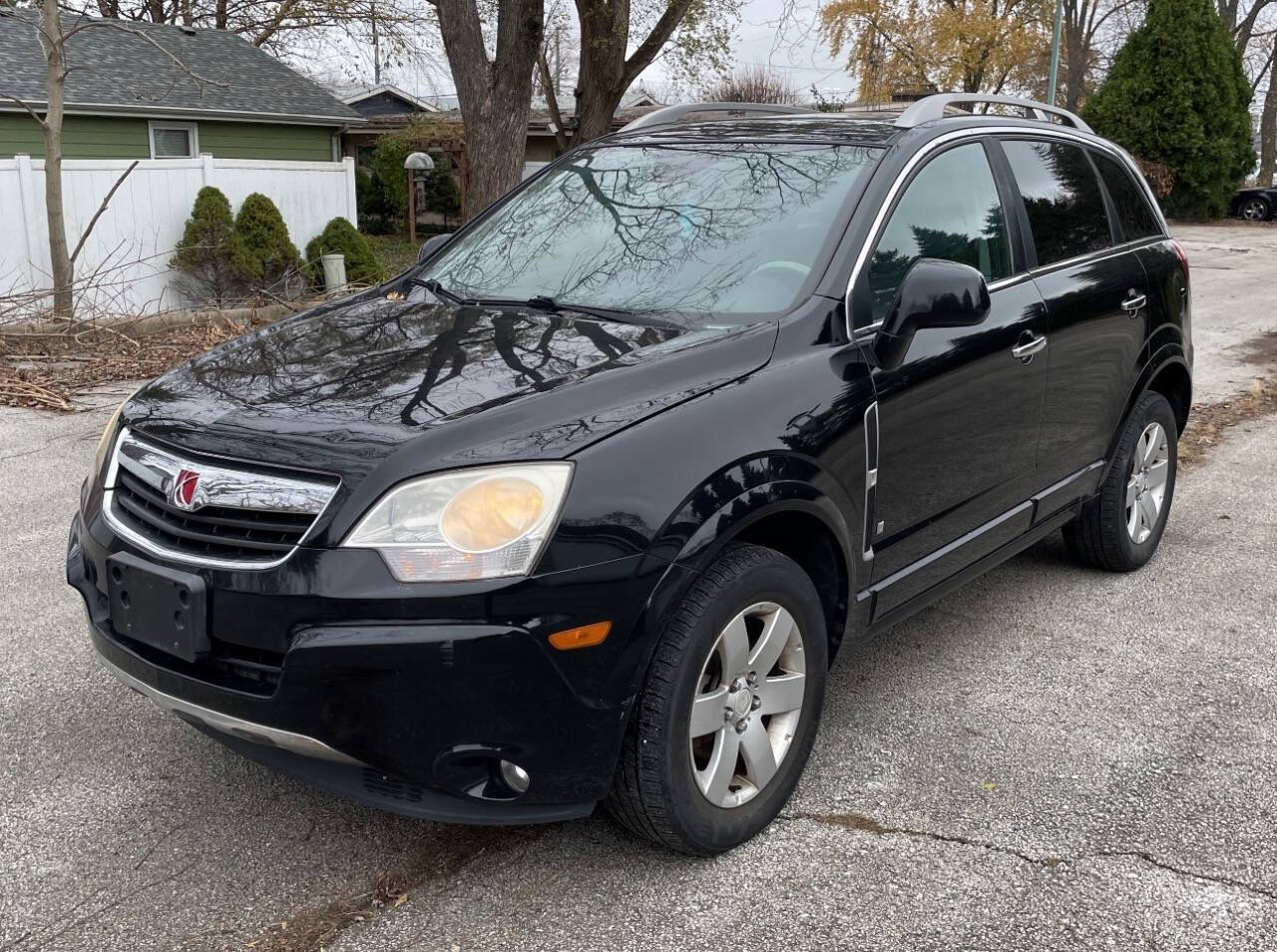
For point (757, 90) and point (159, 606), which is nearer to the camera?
point (159, 606)

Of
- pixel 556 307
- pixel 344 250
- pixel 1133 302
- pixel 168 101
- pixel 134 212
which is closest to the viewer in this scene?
pixel 556 307

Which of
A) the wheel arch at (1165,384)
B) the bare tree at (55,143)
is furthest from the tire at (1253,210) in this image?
the wheel arch at (1165,384)

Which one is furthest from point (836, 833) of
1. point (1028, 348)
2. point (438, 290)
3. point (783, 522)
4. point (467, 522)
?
point (438, 290)

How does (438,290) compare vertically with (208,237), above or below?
above

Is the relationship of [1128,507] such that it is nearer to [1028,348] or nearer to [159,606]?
[1028,348]

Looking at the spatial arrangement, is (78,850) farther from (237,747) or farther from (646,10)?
(646,10)

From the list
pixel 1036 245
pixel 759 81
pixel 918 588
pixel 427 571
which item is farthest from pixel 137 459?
pixel 759 81

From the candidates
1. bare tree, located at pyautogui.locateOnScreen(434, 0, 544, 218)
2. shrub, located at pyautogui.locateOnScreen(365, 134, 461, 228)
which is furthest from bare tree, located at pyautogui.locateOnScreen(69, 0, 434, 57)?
bare tree, located at pyautogui.locateOnScreen(434, 0, 544, 218)

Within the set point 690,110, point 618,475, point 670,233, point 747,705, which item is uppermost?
point 690,110

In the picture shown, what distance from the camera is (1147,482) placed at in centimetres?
519

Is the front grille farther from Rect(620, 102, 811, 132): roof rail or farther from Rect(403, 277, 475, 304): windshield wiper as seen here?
Rect(620, 102, 811, 132): roof rail

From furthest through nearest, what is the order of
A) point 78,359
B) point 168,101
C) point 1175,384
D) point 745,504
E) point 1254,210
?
point 1254,210, point 168,101, point 78,359, point 1175,384, point 745,504

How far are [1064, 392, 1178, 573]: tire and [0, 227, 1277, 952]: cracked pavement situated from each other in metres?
0.47

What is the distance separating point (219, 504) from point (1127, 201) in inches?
153
